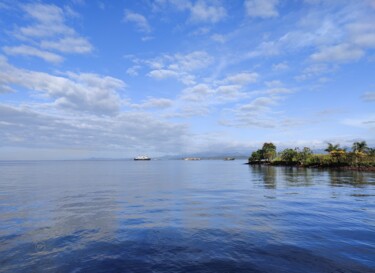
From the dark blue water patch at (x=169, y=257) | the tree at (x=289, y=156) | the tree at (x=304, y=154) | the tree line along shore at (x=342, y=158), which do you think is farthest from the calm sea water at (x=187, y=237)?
the tree at (x=289, y=156)

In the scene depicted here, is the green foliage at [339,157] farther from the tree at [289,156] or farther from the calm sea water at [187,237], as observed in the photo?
the calm sea water at [187,237]

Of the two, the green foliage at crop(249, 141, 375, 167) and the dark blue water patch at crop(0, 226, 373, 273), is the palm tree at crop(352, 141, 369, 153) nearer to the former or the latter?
the green foliage at crop(249, 141, 375, 167)

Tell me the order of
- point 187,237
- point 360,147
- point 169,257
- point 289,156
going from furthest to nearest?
point 289,156 → point 360,147 → point 187,237 → point 169,257

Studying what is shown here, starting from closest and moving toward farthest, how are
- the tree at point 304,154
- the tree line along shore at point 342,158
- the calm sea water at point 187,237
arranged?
1. the calm sea water at point 187,237
2. the tree line along shore at point 342,158
3. the tree at point 304,154

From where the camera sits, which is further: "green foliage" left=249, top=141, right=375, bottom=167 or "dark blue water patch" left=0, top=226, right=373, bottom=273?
"green foliage" left=249, top=141, right=375, bottom=167

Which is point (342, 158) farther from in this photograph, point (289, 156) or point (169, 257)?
point (169, 257)

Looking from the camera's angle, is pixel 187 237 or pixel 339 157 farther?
pixel 339 157

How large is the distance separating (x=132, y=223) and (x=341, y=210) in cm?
2229

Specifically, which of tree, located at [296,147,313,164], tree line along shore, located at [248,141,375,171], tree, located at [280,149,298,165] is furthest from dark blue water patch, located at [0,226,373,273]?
tree, located at [280,149,298,165]

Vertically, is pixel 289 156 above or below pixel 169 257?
above

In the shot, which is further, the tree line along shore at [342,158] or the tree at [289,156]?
the tree at [289,156]

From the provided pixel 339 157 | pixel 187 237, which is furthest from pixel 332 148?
pixel 187 237

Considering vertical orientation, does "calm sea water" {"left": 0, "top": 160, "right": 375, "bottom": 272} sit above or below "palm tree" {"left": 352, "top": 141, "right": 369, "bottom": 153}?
below

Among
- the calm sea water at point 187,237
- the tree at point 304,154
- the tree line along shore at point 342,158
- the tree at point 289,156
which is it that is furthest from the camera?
the tree at point 289,156
